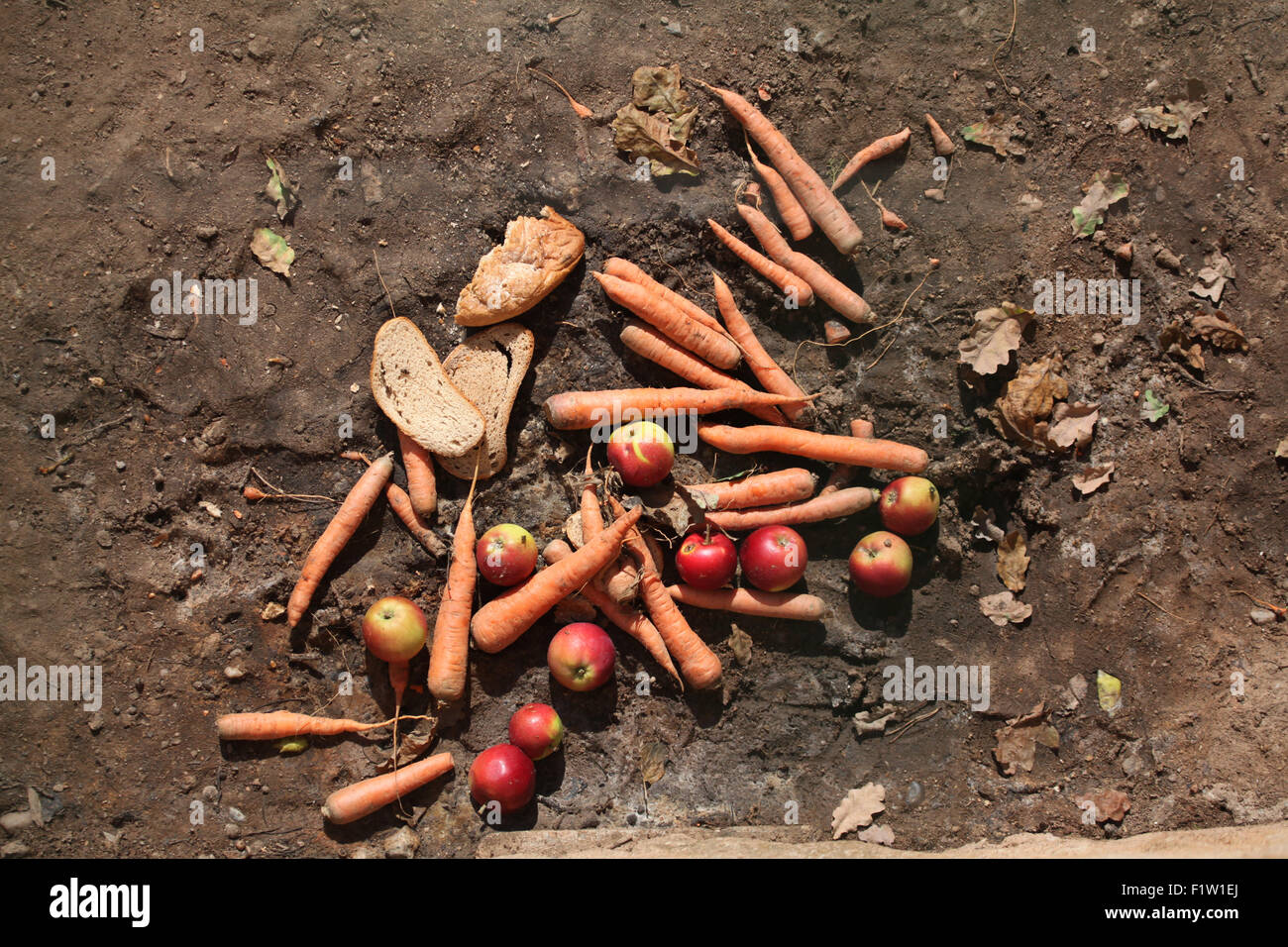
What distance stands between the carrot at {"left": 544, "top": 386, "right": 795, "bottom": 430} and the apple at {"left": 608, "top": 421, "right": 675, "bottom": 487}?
0.12m

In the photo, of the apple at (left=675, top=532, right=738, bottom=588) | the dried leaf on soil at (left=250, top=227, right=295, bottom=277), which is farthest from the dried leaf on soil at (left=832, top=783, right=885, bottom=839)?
the dried leaf on soil at (left=250, top=227, right=295, bottom=277)

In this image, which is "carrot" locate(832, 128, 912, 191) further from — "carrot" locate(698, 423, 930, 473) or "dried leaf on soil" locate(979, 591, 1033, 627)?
"dried leaf on soil" locate(979, 591, 1033, 627)

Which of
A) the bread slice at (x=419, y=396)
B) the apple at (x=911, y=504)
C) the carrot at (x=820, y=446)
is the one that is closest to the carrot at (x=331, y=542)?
the bread slice at (x=419, y=396)

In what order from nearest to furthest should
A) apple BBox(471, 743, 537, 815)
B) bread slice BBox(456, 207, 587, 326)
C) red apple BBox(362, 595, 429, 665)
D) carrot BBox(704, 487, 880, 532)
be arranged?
apple BBox(471, 743, 537, 815), red apple BBox(362, 595, 429, 665), bread slice BBox(456, 207, 587, 326), carrot BBox(704, 487, 880, 532)

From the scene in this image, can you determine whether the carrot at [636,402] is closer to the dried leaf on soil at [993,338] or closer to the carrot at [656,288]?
the carrot at [656,288]

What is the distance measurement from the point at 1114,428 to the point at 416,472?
3.79 meters

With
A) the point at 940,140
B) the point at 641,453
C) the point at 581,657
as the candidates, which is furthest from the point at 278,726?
the point at 940,140

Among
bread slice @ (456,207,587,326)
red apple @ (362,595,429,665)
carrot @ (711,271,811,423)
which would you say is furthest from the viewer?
carrot @ (711,271,811,423)

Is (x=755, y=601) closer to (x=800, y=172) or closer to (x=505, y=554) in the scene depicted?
(x=505, y=554)

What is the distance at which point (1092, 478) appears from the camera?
4.20m

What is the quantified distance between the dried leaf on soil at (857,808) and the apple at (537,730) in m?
1.48

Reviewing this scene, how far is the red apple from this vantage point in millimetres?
3945

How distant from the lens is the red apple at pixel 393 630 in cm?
395

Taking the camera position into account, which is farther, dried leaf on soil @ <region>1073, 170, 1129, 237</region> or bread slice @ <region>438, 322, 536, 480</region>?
dried leaf on soil @ <region>1073, 170, 1129, 237</region>
